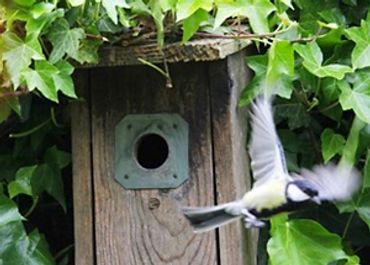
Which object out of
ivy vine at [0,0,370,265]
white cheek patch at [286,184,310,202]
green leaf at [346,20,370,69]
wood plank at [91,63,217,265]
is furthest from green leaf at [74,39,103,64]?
white cheek patch at [286,184,310,202]

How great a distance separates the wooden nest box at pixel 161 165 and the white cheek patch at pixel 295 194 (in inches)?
21.6

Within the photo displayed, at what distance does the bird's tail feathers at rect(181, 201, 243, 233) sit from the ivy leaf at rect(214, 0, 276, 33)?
0.30 metres

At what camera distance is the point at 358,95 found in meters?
1.87

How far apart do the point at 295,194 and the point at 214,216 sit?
0.75ft

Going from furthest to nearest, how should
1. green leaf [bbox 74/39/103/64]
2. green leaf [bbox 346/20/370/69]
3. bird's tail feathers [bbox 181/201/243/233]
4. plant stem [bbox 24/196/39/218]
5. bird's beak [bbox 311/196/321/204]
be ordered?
plant stem [bbox 24/196/39/218] < green leaf [bbox 346/20/370/69] < green leaf [bbox 74/39/103/64] < bird's tail feathers [bbox 181/201/243/233] < bird's beak [bbox 311/196/321/204]

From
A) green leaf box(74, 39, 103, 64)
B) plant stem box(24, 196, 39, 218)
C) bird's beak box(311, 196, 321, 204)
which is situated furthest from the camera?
plant stem box(24, 196, 39, 218)

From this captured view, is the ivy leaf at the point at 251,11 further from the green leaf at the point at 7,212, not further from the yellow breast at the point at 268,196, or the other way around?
the green leaf at the point at 7,212

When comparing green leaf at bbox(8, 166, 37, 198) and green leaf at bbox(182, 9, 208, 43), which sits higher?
green leaf at bbox(182, 9, 208, 43)

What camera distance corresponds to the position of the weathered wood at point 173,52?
173 cm

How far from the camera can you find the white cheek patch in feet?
4.17

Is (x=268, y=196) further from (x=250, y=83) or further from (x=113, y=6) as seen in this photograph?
(x=250, y=83)

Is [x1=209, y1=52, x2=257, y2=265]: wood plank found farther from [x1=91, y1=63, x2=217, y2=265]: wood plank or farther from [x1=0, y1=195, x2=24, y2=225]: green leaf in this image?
[x1=0, y1=195, x2=24, y2=225]: green leaf

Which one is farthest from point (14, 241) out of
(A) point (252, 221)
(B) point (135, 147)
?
(A) point (252, 221)

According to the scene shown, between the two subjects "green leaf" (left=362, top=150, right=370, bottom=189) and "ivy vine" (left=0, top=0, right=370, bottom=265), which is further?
"green leaf" (left=362, top=150, right=370, bottom=189)
